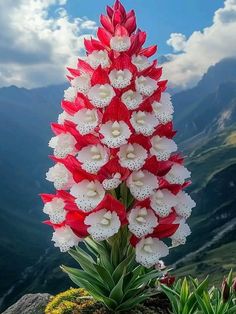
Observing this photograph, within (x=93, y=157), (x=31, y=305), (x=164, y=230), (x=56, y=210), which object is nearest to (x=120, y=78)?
(x=93, y=157)

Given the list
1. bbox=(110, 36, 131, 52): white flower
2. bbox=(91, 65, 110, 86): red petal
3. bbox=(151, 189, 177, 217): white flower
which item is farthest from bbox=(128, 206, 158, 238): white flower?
bbox=(110, 36, 131, 52): white flower

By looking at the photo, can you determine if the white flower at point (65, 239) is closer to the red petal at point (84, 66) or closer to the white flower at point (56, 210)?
the white flower at point (56, 210)

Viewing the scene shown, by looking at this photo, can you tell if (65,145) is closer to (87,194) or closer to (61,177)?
(61,177)

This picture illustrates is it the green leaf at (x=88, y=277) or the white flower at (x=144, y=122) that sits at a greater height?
the white flower at (x=144, y=122)

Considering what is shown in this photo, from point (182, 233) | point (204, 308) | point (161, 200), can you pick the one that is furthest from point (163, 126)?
point (204, 308)

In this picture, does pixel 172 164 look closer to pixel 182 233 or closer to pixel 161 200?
pixel 161 200

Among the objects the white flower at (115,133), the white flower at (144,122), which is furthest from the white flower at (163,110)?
the white flower at (115,133)
